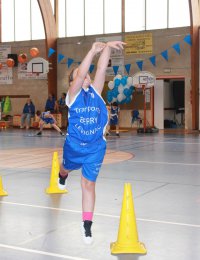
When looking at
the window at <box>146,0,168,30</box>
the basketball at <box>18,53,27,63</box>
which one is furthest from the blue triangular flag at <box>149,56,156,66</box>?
the basketball at <box>18,53,27,63</box>

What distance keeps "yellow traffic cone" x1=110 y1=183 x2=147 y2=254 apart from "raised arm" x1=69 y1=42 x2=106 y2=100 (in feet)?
3.76

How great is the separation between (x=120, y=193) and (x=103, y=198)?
47 centimetres

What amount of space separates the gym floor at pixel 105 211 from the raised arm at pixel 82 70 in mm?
1515

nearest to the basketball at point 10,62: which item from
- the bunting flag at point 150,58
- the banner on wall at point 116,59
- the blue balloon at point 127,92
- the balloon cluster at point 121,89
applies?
the bunting flag at point 150,58

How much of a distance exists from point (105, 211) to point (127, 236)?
5.08 ft

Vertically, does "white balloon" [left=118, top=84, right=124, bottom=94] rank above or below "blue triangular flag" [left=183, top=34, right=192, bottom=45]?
below

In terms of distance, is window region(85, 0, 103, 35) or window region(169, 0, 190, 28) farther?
window region(85, 0, 103, 35)

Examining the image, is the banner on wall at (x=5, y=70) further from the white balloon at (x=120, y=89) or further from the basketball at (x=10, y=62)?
the white balloon at (x=120, y=89)

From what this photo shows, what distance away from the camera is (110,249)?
424 cm

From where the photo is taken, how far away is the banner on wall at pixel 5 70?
28.4 meters

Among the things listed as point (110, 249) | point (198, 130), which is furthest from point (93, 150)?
point (198, 130)

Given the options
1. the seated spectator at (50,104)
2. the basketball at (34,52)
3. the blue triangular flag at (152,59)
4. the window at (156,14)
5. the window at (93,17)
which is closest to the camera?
the window at (156,14)

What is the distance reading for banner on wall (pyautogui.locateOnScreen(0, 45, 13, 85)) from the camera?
93.1ft

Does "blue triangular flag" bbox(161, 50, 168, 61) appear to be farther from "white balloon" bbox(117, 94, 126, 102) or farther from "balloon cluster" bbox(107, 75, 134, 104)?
"white balloon" bbox(117, 94, 126, 102)
